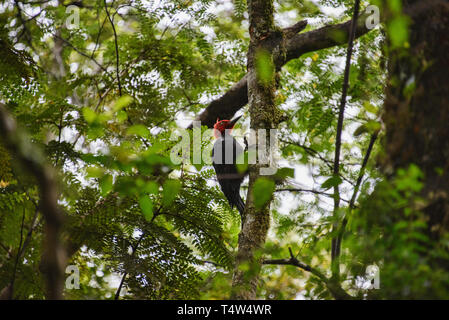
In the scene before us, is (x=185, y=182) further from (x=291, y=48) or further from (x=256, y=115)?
(x=291, y=48)

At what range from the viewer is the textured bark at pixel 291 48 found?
3.38m

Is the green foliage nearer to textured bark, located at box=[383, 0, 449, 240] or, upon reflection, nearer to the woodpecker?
textured bark, located at box=[383, 0, 449, 240]

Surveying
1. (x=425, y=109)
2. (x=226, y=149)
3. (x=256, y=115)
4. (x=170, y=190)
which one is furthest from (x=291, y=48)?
(x=170, y=190)

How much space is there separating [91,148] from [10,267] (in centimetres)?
239

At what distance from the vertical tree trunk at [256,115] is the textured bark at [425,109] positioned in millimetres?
A: 571

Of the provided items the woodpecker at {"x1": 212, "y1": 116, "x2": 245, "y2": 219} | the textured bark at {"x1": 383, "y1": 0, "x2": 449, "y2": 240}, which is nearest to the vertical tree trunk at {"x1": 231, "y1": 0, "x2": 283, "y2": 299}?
the textured bark at {"x1": 383, "y1": 0, "x2": 449, "y2": 240}

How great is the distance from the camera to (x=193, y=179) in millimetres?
2980

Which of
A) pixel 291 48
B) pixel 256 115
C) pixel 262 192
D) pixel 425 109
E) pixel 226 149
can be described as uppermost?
pixel 291 48

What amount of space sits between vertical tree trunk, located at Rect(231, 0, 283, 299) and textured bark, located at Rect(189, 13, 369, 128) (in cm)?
23

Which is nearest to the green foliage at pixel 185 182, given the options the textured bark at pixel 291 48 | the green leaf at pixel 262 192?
the green leaf at pixel 262 192

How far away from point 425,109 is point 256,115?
127cm

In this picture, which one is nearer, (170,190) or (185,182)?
(170,190)

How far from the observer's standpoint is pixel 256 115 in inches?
102
